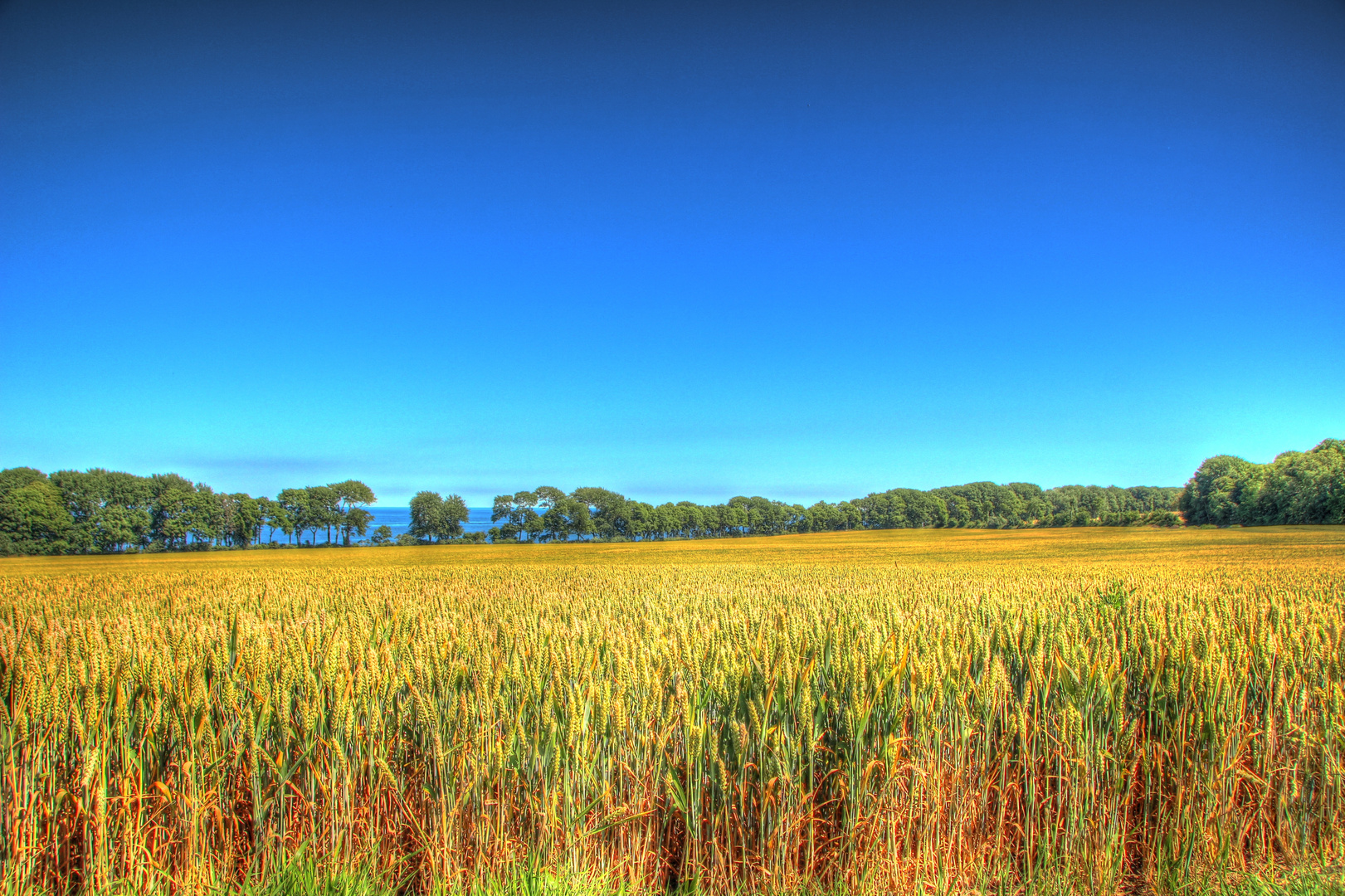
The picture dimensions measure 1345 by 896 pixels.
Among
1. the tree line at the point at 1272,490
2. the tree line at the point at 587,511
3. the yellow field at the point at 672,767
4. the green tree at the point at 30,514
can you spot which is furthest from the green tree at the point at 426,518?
the tree line at the point at 1272,490

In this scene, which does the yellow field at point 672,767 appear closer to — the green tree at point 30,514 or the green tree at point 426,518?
the green tree at point 30,514

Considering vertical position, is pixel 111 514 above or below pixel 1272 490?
above

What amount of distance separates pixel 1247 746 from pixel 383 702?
5293 mm

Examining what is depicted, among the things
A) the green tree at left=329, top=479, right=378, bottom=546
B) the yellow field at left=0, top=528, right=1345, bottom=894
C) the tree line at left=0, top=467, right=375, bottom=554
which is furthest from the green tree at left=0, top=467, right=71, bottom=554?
the green tree at left=329, top=479, right=378, bottom=546

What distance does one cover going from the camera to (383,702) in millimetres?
2969

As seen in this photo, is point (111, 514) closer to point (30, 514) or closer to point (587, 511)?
point (30, 514)

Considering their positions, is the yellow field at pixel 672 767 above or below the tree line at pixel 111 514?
below

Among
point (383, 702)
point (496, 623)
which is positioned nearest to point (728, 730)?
point (383, 702)

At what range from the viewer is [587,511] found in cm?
5222

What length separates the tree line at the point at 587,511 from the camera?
34.0 feet

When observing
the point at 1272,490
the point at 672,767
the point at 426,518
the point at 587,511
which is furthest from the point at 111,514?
the point at 1272,490

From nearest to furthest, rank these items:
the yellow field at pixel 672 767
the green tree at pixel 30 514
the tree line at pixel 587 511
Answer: the yellow field at pixel 672 767
the green tree at pixel 30 514
the tree line at pixel 587 511

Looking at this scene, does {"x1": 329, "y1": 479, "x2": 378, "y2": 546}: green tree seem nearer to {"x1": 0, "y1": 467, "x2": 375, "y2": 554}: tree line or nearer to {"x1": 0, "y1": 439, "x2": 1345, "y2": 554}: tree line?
{"x1": 0, "y1": 439, "x2": 1345, "y2": 554}: tree line

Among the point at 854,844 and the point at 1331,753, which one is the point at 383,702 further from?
the point at 1331,753
